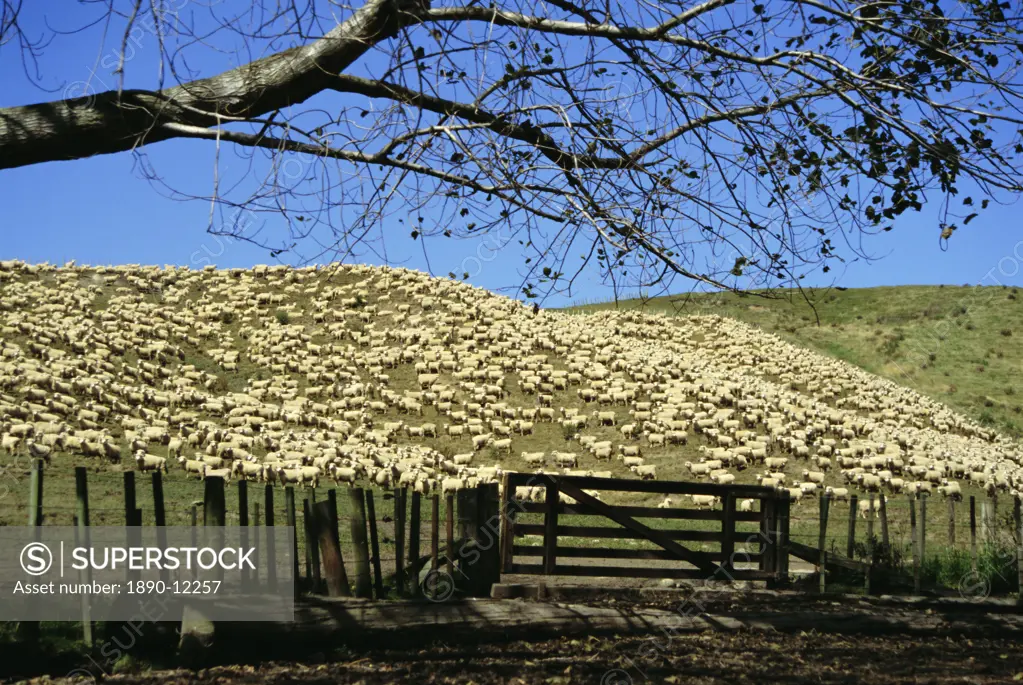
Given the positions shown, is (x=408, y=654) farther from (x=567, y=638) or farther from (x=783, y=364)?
(x=783, y=364)

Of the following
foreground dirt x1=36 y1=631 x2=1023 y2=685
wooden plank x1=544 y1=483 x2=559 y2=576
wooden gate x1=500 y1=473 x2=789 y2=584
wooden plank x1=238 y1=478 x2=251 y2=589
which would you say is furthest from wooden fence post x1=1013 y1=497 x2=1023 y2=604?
wooden plank x1=238 y1=478 x2=251 y2=589

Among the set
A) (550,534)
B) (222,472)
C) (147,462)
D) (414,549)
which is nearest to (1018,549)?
(550,534)

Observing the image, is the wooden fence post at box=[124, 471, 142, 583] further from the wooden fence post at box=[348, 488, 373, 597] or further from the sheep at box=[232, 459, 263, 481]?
the sheep at box=[232, 459, 263, 481]

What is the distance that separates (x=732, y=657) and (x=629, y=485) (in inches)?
135

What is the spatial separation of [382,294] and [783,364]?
1848cm

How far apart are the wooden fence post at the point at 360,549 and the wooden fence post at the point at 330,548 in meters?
0.19

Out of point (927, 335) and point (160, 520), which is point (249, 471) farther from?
point (927, 335)


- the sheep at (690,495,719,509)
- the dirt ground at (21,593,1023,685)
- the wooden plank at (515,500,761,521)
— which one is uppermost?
the wooden plank at (515,500,761,521)

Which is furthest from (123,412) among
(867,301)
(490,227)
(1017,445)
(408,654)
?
(867,301)

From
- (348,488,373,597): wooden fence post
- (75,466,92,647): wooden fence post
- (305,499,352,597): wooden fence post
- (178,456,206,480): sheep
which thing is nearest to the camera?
(75,466,92,647): wooden fence post

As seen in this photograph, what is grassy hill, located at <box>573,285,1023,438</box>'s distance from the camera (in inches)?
1730

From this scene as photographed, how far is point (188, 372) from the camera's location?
31359mm

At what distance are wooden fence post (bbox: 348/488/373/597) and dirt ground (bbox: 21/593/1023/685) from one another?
920mm

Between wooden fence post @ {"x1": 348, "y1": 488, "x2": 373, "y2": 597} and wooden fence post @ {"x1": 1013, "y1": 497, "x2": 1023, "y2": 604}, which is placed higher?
wooden fence post @ {"x1": 348, "y1": 488, "x2": 373, "y2": 597}
